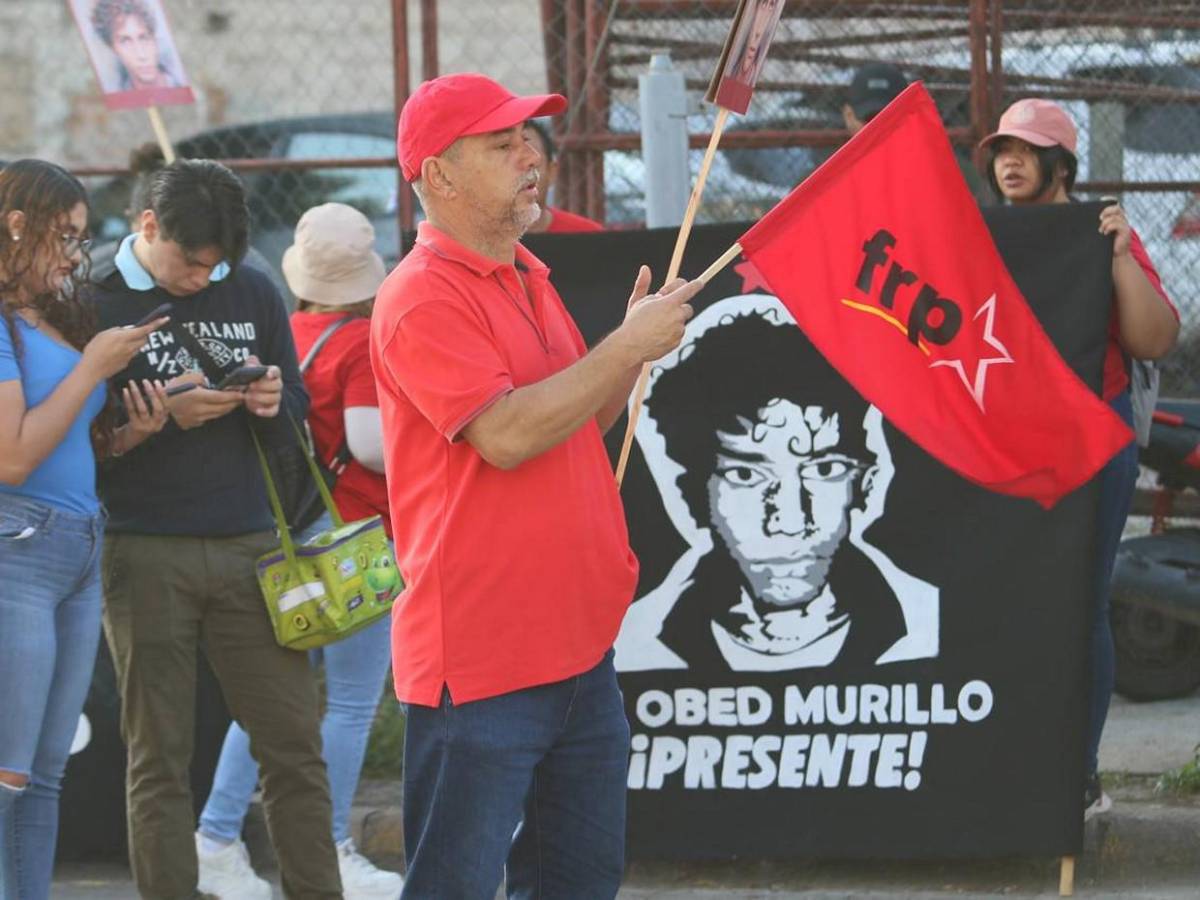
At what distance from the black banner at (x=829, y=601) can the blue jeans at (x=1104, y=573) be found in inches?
2.4

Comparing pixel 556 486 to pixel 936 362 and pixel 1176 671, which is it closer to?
pixel 936 362

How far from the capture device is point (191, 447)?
4797 mm

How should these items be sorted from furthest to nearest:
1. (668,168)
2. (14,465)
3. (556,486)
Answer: (668,168) → (14,465) → (556,486)

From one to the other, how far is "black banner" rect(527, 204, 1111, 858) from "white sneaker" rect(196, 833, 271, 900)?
3.37 feet

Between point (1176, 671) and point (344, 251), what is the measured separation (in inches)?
119

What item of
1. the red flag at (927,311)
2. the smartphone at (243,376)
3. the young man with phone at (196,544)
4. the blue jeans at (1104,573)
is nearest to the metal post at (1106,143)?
the blue jeans at (1104,573)

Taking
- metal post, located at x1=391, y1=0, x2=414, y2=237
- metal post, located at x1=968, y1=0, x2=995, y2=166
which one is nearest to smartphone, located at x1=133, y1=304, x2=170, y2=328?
metal post, located at x1=391, y1=0, x2=414, y2=237

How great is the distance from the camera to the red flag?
435 cm

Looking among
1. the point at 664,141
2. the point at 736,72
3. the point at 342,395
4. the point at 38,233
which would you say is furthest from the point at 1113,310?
the point at 38,233

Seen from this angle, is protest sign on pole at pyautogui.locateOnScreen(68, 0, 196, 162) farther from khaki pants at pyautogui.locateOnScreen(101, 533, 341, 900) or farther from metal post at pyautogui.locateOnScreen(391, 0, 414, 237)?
khaki pants at pyautogui.locateOnScreen(101, 533, 341, 900)

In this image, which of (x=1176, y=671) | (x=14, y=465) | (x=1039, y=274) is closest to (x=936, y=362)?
(x=1039, y=274)

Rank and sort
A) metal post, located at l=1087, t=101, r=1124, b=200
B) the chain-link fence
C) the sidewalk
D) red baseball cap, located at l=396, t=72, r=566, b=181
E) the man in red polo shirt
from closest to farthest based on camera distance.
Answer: the man in red polo shirt, red baseball cap, located at l=396, t=72, r=566, b=181, the sidewalk, the chain-link fence, metal post, located at l=1087, t=101, r=1124, b=200

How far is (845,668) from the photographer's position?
5.29m

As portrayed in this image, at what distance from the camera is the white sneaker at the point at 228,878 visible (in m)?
5.32
